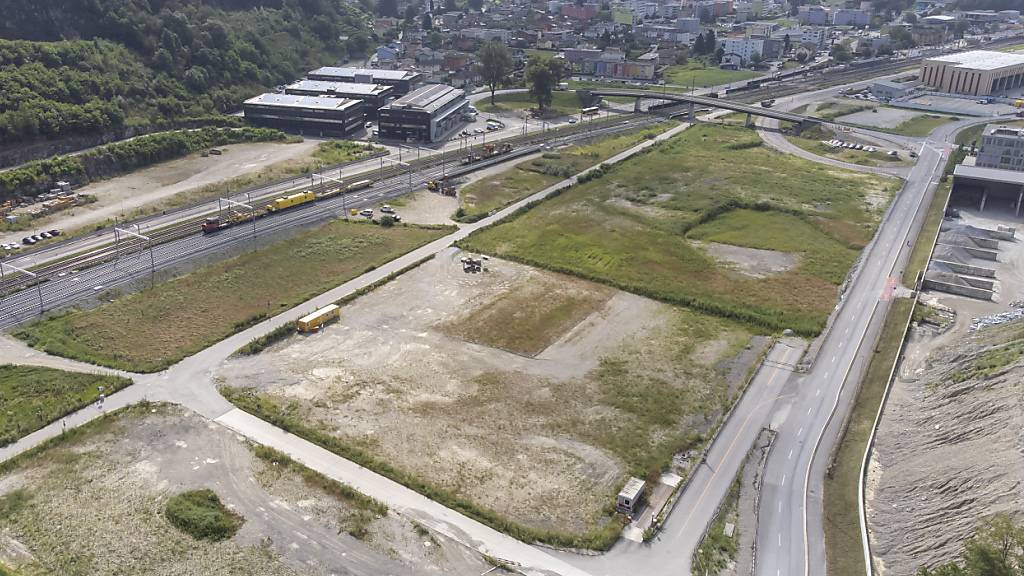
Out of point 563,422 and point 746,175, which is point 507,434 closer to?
point 563,422

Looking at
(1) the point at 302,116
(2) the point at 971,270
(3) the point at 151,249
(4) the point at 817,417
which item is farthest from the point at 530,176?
(4) the point at 817,417

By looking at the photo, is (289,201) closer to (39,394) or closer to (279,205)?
(279,205)

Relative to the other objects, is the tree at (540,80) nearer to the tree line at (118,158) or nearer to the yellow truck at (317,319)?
the tree line at (118,158)

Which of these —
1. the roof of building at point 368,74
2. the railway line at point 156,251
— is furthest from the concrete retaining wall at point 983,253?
the roof of building at point 368,74

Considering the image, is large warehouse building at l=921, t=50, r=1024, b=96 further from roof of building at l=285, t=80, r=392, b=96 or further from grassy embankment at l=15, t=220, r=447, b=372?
grassy embankment at l=15, t=220, r=447, b=372

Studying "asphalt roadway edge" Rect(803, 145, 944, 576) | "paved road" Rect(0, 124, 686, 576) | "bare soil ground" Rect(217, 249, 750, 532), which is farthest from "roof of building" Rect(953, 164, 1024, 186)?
"paved road" Rect(0, 124, 686, 576)

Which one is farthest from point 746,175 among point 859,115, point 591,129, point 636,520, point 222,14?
point 222,14
